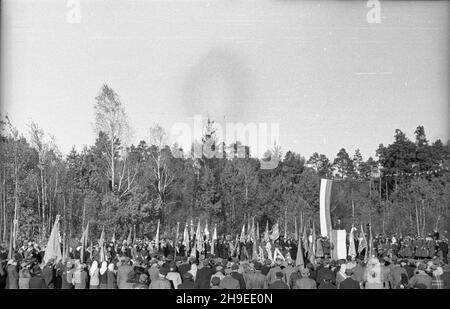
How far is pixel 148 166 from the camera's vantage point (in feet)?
142

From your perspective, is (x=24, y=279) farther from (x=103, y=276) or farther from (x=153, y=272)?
(x=153, y=272)

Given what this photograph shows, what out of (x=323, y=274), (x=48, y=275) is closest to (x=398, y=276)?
(x=323, y=274)

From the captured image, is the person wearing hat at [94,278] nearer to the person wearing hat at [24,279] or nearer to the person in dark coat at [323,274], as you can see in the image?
the person wearing hat at [24,279]

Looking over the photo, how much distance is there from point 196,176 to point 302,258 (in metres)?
30.6

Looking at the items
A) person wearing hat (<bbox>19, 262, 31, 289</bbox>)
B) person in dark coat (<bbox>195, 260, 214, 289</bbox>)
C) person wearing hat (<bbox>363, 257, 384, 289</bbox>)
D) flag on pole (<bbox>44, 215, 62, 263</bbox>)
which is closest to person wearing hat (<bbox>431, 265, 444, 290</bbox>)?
person wearing hat (<bbox>363, 257, 384, 289</bbox>)

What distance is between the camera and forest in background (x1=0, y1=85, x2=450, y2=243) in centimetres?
3136

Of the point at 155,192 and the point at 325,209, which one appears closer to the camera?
the point at 325,209

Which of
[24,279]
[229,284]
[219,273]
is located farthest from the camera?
[219,273]

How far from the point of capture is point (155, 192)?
41.6 m

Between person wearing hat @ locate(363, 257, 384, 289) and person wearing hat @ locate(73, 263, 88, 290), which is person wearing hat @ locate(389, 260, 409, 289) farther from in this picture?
person wearing hat @ locate(73, 263, 88, 290)

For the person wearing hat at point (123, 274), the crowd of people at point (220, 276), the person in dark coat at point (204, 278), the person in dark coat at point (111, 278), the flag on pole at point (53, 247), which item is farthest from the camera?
the flag on pole at point (53, 247)

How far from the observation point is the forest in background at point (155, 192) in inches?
1235

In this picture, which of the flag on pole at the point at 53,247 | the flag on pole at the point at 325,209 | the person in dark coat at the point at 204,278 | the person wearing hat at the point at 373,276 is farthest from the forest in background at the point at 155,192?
the person wearing hat at the point at 373,276
